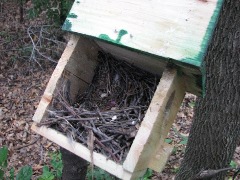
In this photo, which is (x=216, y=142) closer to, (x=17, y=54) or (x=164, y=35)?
(x=164, y=35)

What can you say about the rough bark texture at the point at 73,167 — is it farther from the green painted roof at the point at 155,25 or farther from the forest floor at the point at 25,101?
the forest floor at the point at 25,101

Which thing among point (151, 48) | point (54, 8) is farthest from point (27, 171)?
point (54, 8)

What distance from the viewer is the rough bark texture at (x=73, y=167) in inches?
83.2

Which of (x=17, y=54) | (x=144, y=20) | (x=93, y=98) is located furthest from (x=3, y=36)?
(x=144, y=20)

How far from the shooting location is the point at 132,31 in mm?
1507

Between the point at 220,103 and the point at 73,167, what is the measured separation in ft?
3.12

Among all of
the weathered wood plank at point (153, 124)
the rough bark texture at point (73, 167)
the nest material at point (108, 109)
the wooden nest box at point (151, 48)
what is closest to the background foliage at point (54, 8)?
the rough bark texture at point (73, 167)

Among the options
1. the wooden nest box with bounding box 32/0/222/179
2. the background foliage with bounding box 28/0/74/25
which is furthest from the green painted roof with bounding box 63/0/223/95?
the background foliage with bounding box 28/0/74/25

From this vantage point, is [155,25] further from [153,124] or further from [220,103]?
[220,103]

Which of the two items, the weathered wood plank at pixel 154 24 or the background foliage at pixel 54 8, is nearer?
the weathered wood plank at pixel 154 24

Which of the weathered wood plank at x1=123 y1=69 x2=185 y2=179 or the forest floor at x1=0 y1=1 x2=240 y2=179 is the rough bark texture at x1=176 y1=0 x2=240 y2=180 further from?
the forest floor at x1=0 y1=1 x2=240 y2=179

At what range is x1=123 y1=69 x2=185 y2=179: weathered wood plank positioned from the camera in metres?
1.42

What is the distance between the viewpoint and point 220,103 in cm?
211

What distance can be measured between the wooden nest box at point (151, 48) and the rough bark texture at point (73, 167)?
0.51 metres
